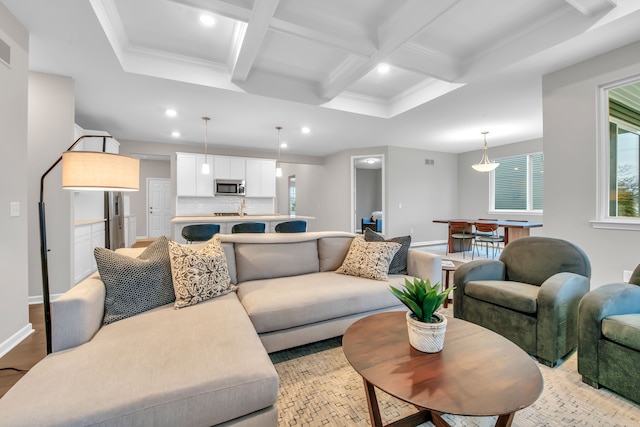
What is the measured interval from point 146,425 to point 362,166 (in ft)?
32.8

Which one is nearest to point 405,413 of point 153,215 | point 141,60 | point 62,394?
point 62,394

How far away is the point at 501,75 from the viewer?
10.1ft

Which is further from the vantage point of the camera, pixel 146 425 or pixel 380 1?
pixel 380 1

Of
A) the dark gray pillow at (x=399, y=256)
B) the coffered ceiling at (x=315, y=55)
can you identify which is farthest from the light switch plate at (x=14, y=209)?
the dark gray pillow at (x=399, y=256)

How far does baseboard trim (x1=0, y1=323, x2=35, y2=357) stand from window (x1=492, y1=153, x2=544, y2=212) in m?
8.51

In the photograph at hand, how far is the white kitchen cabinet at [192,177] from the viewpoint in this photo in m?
6.11

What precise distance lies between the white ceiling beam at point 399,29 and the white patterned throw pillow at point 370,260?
1831 millimetres

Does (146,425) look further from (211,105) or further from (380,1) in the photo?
(211,105)

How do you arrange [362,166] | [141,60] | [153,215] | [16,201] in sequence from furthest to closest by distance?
[362,166] → [153,215] → [141,60] → [16,201]

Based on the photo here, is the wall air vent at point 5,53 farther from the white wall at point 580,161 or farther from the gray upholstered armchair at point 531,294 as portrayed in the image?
the white wall at point 580,161

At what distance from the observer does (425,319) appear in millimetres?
1325

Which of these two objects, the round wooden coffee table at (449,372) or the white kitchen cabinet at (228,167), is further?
the white kitchen cabinet at (228,167)

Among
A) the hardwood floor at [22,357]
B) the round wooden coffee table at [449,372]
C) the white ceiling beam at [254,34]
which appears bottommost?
the hardwood floor at [22,357]

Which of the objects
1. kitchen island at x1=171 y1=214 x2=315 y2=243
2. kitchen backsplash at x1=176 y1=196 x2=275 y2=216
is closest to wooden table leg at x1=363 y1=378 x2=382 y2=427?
kitchen island at x1=171 y1=214 x2=315 y2=243
